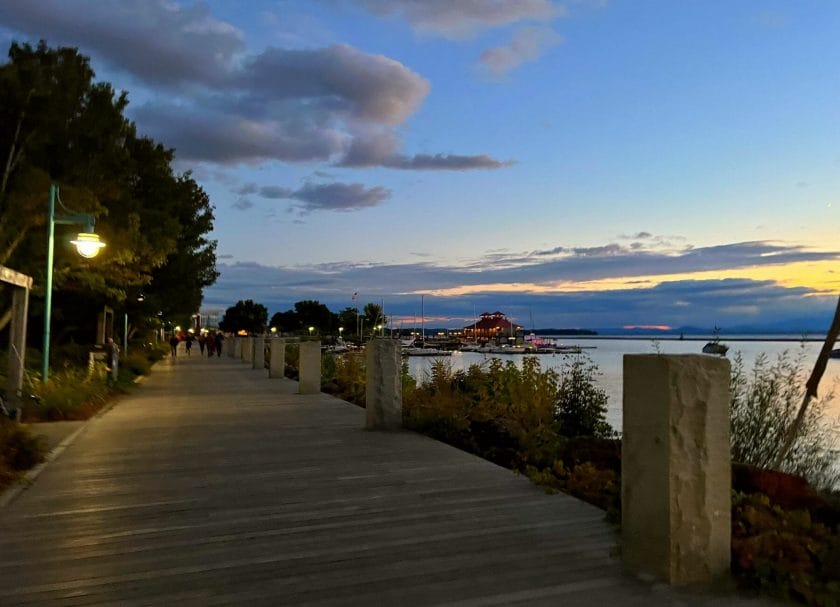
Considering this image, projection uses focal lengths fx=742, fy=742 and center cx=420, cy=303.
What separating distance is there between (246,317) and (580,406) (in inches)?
5609

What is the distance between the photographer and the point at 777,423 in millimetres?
7535

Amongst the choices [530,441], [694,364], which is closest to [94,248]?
[530,441]

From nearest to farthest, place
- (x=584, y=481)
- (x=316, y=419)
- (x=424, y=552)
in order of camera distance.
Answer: (x=424, y=552)
(x=584, y=481)
(x=316, y=419)

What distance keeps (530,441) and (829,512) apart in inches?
130

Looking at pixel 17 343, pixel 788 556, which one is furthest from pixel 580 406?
pixel 17 343

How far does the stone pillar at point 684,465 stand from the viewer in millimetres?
4086

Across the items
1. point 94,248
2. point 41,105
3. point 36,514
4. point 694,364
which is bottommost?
point 36,514

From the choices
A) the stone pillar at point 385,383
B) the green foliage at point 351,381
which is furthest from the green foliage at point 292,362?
the stone pillar at point 385,383

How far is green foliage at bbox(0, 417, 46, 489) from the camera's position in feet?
24.3

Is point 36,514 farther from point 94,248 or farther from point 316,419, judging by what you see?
point 94,248

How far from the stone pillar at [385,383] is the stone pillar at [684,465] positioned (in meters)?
6.29

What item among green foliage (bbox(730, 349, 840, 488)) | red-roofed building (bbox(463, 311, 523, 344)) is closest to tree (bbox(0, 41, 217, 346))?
green foliage (bbox(730, 349, 840, 488))

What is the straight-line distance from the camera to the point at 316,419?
12070 mm

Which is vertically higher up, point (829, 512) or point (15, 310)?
point (15, 310)
